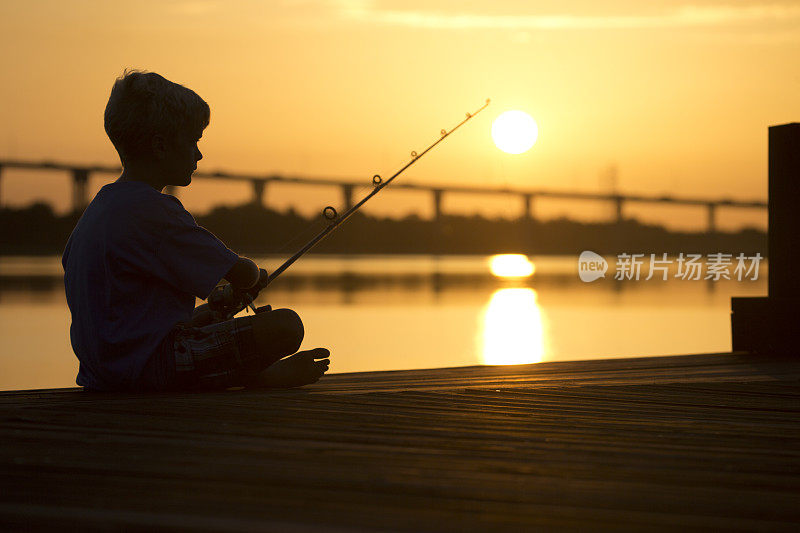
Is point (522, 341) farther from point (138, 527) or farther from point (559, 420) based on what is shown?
point (138, 527)

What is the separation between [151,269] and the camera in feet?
6.36

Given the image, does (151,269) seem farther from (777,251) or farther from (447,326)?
(447,326)

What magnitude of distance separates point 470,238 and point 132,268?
116ft

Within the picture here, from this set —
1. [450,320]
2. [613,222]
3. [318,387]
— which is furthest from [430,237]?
[318,387]

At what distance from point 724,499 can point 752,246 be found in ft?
122

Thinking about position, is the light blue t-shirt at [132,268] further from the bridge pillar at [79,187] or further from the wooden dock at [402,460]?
the bridge pillar at [79,187]

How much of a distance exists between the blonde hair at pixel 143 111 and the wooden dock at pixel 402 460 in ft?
1.70

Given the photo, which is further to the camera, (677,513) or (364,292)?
(364,292)

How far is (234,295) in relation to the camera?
2150 mm

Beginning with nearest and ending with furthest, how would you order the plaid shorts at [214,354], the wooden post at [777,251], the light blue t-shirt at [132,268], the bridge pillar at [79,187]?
the light blue t-shirt at [132,268] → the plaid shorts at [214,354] → the wooden post at [777,251] → the bridge pillar at [79,187]

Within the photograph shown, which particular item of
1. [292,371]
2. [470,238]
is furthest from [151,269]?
[470,238]

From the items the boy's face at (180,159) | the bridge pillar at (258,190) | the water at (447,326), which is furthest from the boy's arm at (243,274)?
the bridge pillar at (258,190)

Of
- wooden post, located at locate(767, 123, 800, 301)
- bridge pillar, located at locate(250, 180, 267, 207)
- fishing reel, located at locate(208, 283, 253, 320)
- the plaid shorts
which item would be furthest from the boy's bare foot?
bridge pillar, located at locate(250, 180, 267, 207)

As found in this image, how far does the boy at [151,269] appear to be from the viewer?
6.36 feet
